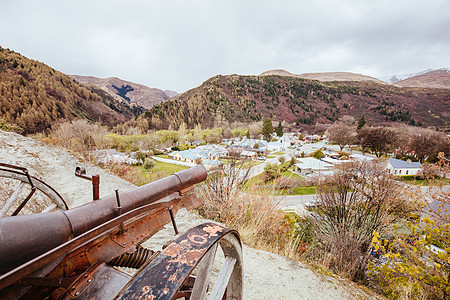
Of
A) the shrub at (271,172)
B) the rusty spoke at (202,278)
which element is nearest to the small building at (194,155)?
the shrub at (271,172)

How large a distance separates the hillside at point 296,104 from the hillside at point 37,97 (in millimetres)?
16880

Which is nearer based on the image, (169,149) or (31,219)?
(31,219)

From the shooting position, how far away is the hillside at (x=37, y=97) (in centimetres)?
2975

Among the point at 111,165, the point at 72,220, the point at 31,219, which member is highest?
the point at 31,219

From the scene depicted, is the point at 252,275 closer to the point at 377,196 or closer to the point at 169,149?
the point at 377,196

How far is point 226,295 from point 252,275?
4.95 ft

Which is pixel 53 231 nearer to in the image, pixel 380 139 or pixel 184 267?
pixel 184 267

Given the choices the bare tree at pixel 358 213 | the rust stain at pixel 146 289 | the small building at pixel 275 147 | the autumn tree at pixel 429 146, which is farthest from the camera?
the small building at pixel 275 147

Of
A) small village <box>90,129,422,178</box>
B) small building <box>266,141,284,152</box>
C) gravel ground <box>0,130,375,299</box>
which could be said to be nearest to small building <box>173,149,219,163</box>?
small village <box>90,129,422,178</box>

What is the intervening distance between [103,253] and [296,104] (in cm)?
11099

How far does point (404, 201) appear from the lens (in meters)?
7.65

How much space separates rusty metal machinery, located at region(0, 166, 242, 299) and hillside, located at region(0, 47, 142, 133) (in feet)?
119

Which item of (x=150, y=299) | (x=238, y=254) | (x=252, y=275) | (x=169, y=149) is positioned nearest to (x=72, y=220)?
(x=150, y=299)

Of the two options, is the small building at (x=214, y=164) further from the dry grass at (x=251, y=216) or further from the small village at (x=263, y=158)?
the dry grass at (x=251, y=216)
